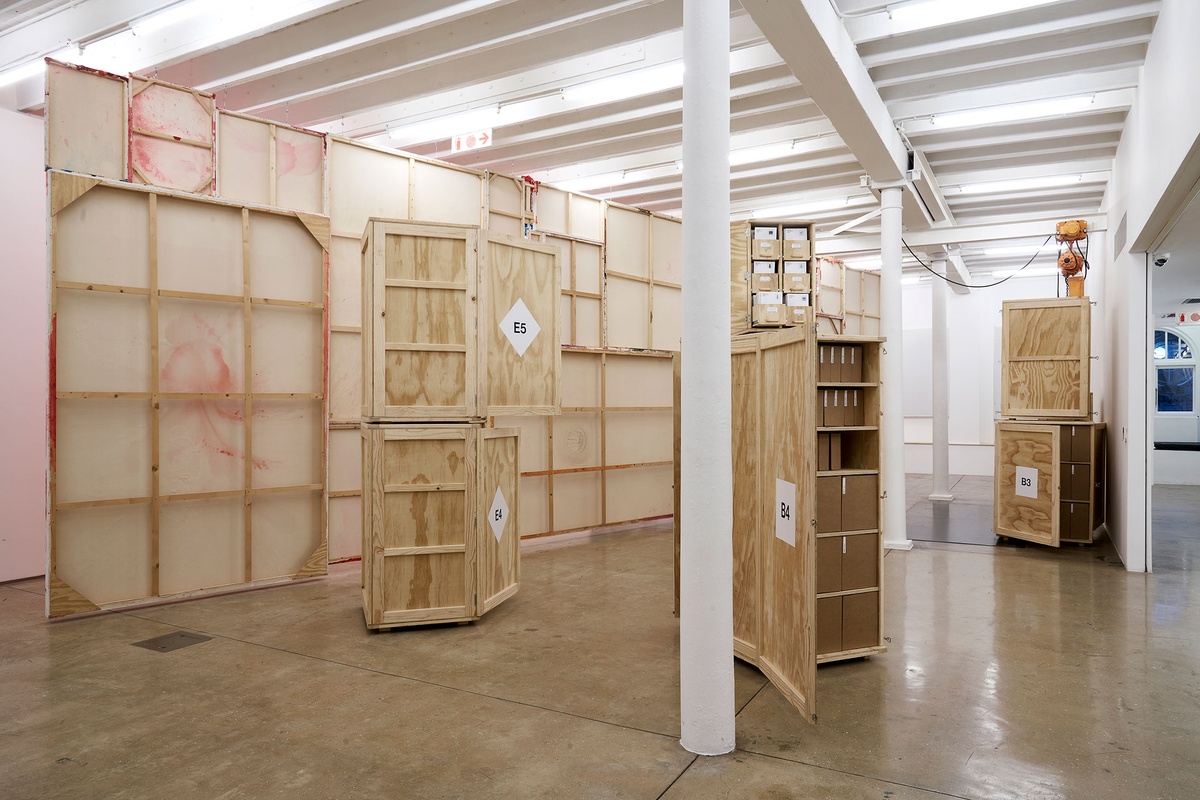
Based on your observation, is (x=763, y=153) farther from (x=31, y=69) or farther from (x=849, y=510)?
(x=31, y=69)

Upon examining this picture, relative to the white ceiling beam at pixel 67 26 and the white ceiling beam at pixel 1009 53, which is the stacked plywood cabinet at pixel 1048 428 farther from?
the white ceiling beam at pixel 67 26

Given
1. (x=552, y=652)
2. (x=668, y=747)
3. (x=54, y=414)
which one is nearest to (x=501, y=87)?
(x=54, y=414)

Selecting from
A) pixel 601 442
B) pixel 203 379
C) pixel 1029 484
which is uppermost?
pixel 203 379

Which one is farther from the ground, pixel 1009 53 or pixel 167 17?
pixel 167 17

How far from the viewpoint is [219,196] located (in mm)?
6270

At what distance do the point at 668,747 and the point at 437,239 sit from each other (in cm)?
374

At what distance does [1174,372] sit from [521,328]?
12972mm

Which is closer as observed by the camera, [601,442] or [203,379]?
[203,379]

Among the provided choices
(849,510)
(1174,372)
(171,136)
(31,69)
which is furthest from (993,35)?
(1174,372)

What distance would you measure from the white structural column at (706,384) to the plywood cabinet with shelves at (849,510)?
127 cm

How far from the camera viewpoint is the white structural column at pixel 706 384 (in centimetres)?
333

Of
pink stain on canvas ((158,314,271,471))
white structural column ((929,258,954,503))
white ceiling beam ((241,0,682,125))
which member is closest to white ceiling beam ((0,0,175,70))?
white ceiling beam ((241,0,682,125))

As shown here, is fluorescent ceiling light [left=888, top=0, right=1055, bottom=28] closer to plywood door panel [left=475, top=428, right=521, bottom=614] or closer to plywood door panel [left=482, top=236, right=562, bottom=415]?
plywood door panel [left=482, top=236, right=562, bottom=415]

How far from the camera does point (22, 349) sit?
6.59 metres
